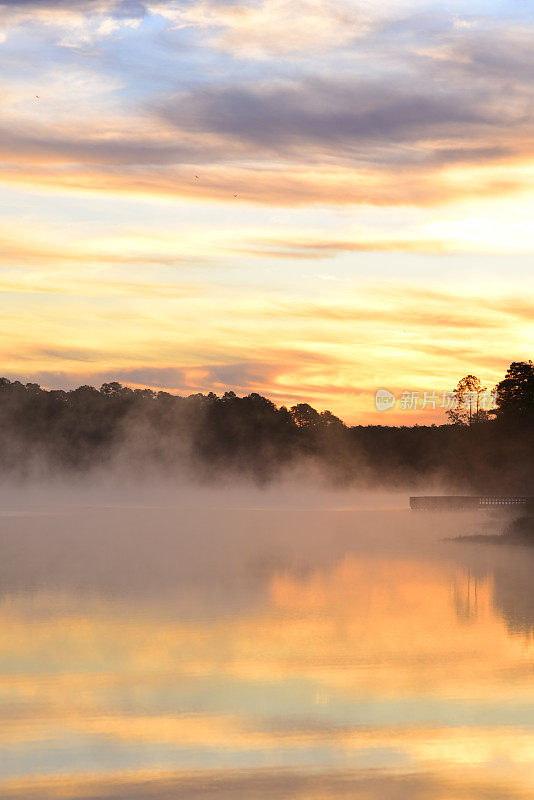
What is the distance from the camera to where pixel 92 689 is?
18.3m

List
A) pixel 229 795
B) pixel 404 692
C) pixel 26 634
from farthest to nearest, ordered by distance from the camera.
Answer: pixel 26 634 → pixel 404 692 → pixel 229 795

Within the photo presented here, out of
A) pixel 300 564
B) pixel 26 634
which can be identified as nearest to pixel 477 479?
pixel 300 564

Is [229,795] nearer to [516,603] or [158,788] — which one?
[158,788]

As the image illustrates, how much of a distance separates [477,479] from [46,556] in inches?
3081

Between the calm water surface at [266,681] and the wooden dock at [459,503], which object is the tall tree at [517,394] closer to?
the wooden dock at [459,503]

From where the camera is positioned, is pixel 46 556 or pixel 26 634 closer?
pixel 26 634

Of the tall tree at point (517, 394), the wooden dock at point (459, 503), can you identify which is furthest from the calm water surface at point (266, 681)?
the tall tree at point (517, 394)

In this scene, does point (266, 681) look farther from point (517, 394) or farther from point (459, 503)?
point (517, 394)

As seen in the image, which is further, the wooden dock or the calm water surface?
the wooden dock

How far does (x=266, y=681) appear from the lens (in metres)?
19.2

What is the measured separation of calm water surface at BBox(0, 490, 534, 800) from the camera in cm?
1295

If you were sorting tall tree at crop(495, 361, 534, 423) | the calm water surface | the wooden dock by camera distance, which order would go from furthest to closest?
tall tree at crop(495, 361, 534, 423) < the wooden dock < the calm water surface

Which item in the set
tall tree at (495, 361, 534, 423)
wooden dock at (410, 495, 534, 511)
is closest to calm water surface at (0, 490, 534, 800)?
wooden dock at (410, 495, 534, 511)

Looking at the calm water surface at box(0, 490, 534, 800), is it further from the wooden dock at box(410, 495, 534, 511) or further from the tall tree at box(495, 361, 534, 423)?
the tall tree at box(495, 361, 534, 423)
